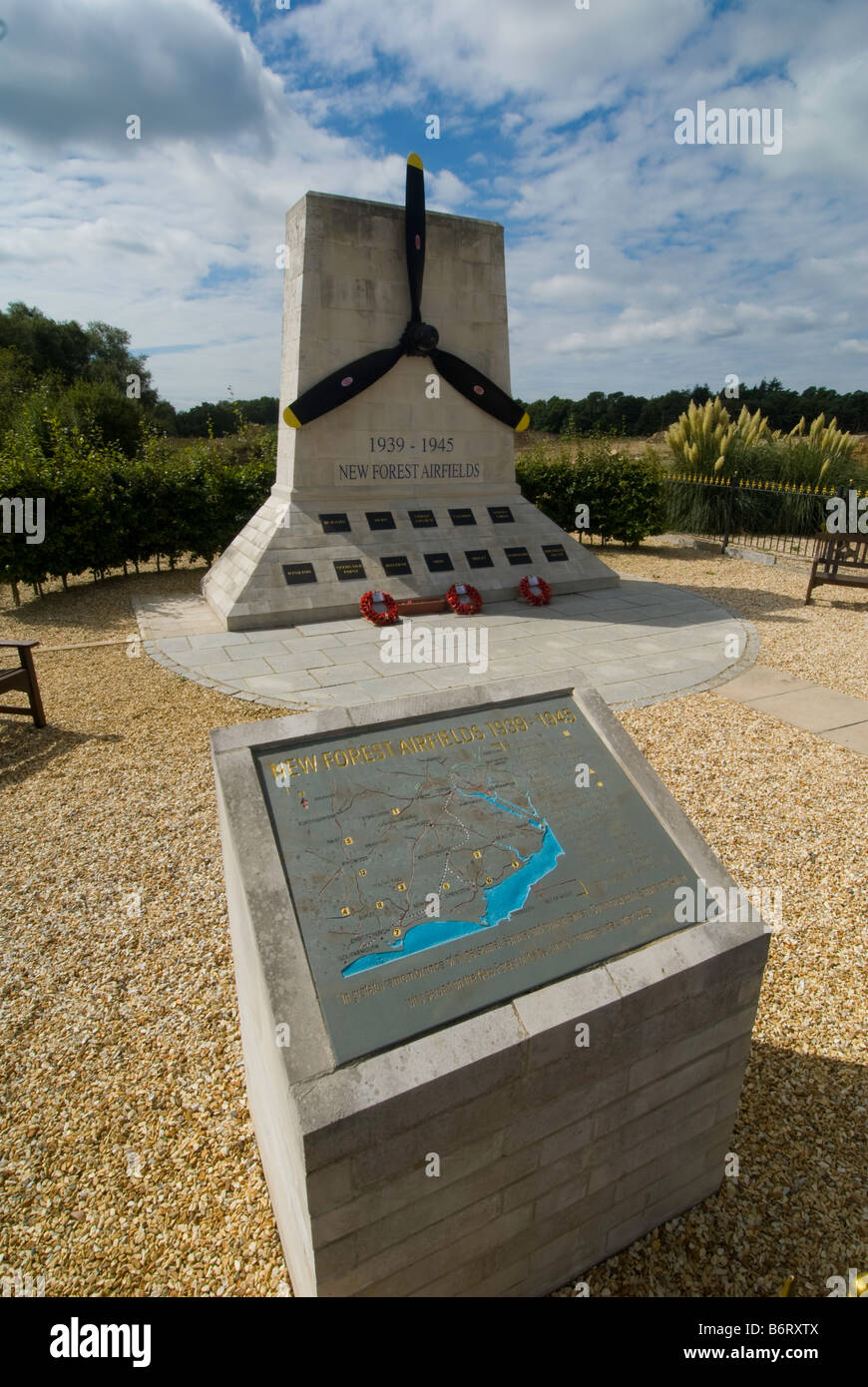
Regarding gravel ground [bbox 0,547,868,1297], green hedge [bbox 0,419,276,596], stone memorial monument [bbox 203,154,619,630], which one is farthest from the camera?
green hedge [bbox 0,419,276,596]

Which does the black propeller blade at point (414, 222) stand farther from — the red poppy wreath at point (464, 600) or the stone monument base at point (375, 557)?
the red poppy wreath at point (464, 600)

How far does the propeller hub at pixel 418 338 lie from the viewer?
10.4m

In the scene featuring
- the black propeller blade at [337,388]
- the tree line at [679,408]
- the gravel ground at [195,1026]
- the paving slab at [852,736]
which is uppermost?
the tree line at [679,408]

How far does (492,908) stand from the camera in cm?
233

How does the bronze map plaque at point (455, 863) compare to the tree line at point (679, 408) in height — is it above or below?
below

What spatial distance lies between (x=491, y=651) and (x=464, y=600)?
1.76m

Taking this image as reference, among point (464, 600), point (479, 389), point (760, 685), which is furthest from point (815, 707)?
point (479, 389)


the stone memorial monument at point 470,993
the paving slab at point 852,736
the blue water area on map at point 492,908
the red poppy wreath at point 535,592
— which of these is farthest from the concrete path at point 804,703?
the blue water area on map at point 492,908

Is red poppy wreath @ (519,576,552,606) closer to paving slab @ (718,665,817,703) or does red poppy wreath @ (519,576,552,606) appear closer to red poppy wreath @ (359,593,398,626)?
red poppy wreath @ (359,593,398,626)

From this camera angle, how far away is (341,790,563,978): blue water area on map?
2.14 m

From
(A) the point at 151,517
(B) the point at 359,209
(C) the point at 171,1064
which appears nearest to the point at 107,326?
(A) the point at 151,517

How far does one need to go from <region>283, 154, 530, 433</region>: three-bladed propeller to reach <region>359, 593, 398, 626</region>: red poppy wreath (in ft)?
9.14

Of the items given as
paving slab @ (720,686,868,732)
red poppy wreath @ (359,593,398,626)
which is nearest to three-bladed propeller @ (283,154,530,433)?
red poppy wreath @ (359,593,398,626)

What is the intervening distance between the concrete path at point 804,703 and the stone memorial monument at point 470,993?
188 inches
